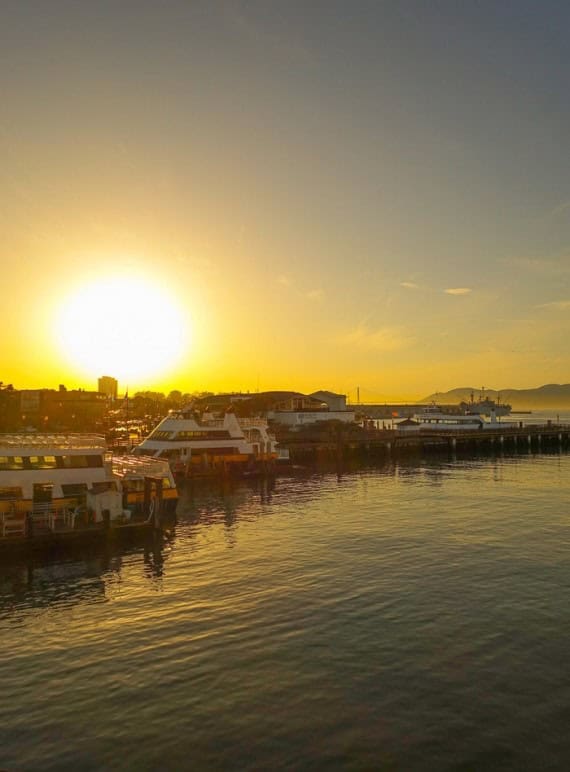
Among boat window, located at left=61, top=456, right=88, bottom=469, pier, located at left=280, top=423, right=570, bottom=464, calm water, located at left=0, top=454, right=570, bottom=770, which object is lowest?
calm water, located at left=0, top=454, right=570, bottom=770

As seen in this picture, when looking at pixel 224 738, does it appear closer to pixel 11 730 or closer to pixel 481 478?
pixel 11 730

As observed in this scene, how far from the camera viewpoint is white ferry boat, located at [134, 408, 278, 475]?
66000mm

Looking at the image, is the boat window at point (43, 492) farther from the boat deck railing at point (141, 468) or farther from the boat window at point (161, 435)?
the boat window at point (161, 435)

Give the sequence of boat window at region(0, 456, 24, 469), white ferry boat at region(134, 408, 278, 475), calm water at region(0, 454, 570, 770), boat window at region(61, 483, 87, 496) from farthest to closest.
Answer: white ferry boat at region(134, 408, 278, 475)
boat window at region(61, 483, 87, 496)
boat window at region(0, 456, 24, 469)
calm water at region(0, 454, 570, 770)

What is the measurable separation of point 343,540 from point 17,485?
20.3m

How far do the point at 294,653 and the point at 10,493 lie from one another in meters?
22.1

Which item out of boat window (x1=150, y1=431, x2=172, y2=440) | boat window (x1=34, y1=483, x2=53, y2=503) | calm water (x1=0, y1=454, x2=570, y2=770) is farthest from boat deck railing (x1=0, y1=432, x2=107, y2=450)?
boat window (x1=150, y1=431, x2=172, y2=440)

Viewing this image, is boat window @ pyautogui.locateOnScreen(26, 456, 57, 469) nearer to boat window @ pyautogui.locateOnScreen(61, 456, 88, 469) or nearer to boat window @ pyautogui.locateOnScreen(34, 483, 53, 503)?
boat window @ pyautogui.locateOnScreen(61, 456, 88, 469)

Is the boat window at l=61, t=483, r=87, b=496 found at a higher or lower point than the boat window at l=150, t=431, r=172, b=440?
lower

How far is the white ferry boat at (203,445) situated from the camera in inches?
2598

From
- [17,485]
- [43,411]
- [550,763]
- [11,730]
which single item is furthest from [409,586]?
[43,411]

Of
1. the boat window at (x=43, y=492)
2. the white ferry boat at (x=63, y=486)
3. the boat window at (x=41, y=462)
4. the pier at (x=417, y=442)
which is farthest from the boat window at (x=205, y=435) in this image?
the boat window at (x=43, y=492)

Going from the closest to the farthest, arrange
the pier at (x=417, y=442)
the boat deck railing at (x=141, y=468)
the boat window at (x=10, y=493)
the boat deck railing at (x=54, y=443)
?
the boat window at (x=10, y=493), the boat deck railing at (x=54, y=443), the boat deck railing at (x=141, y=468), the pier at (x=417, y=442)

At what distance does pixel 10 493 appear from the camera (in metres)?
33.8
